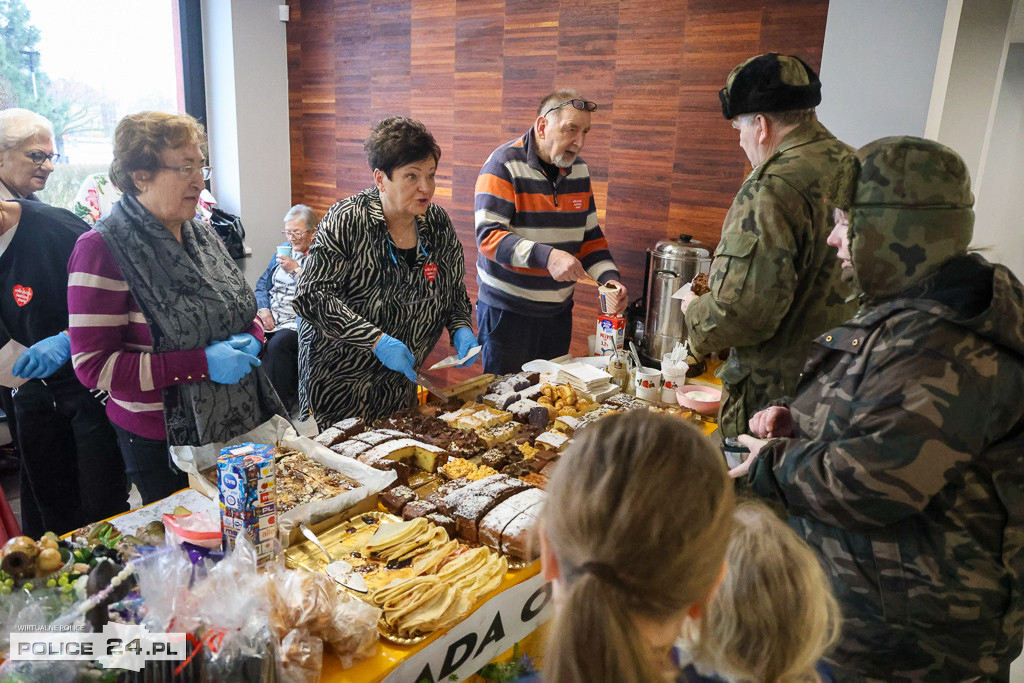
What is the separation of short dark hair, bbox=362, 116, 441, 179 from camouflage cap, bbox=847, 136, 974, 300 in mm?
1462

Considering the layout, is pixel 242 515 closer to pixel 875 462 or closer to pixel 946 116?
pixel 875 462

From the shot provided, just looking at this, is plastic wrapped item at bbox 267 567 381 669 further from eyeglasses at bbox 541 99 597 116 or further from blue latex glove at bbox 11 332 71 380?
eyeglasses at bbox 541 99 597 116

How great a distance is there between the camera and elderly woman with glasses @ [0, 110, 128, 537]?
2371 mm

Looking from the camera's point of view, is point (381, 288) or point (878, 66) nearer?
point (381, 288)

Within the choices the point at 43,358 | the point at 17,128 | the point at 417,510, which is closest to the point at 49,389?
the point at 43,358

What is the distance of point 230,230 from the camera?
5.14 metres

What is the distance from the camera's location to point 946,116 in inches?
99.0

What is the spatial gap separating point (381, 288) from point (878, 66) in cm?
226

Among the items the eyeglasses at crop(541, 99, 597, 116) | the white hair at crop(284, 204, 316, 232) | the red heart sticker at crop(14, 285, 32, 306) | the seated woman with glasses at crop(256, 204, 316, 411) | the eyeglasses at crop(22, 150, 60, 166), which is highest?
the eyeglasses at crop(541, 99, 597, 116)

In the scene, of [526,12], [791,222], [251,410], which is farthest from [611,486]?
[526,12]

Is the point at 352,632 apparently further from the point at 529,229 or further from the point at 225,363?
the point at 529,229

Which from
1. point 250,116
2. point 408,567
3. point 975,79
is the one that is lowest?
point 408,567

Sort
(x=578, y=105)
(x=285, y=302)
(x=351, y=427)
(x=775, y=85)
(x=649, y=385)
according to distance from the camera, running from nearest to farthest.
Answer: (x=775, y=85)
(x=351, y=427)
(x=649, y=385)
(x=578, y=105)
(x=285, y=302)

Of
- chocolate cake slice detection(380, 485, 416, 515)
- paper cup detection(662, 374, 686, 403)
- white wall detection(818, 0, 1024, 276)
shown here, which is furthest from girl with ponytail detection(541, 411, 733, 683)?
white wall detection(818, 0, 1024, 276)
